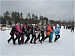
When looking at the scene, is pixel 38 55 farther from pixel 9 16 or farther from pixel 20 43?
pixel 9 16

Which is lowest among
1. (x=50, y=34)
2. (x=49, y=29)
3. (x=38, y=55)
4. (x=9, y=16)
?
(x=38, y=55)

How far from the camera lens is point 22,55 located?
3410mm

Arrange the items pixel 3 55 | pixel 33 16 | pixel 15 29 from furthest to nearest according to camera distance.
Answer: pixel 33 16 → pixel 15 29 → pixel 3 55

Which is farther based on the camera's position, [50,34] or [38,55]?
[50,34]

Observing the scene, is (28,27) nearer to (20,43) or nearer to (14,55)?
(20,43)

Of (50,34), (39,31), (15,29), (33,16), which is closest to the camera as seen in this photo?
(15,29)

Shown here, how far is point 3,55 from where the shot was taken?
3.40 m

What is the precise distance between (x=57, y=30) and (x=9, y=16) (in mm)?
48194

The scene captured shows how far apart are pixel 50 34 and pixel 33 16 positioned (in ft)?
237

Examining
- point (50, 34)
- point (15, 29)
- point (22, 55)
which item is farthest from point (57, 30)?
point (22, 55)

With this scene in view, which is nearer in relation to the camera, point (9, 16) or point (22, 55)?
point (22, 55)

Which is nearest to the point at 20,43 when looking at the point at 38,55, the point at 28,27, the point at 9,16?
the point at 28,27

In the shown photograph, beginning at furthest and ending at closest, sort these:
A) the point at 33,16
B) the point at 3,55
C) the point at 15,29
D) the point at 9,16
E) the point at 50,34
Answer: the point at 33,16, the point at 9,16, the point at 50,34, the point at 15,29, the point at 3,55

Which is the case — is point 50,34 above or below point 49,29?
below
